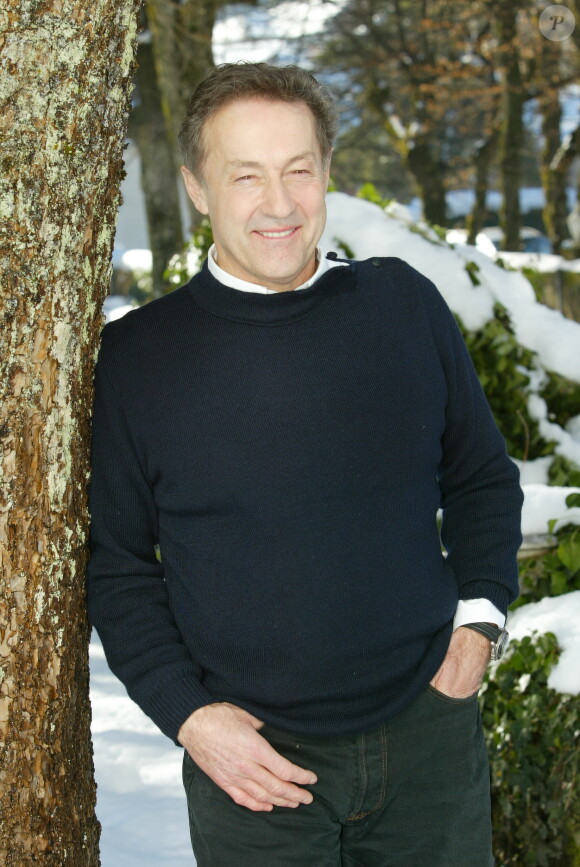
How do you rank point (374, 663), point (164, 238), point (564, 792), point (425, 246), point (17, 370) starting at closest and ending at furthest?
1. point (17, 370)
2. point (374, 663)
3. point (564, 792)
4. point (425, 246)
5. point (164, 238)

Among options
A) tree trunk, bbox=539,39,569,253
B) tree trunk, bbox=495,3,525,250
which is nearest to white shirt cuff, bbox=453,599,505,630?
tree trunk, bbox=539,39,569,253

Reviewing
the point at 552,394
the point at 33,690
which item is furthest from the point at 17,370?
the point at 552,394

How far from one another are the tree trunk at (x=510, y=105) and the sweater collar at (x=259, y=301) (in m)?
14.3

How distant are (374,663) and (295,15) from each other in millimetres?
16057

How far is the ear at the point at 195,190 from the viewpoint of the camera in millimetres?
2133

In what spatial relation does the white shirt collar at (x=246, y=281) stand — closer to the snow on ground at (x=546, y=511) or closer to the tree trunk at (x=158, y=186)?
the snow on ground at (x=546, y=511)

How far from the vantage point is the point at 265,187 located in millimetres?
1980

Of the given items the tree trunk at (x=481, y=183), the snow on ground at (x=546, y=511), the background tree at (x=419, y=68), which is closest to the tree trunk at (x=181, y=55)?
the snow on ground at (x=546, y=511)

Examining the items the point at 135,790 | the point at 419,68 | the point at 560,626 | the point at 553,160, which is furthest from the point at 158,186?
the point at 560,626

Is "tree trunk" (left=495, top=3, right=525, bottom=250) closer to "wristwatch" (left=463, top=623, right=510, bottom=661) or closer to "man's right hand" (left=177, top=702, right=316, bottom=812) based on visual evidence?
"wristwatch" (left=463, top=623, right=510, bottom=661)

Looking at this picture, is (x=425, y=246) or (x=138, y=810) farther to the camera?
(x=425, y=246)

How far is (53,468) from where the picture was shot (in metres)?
1.84

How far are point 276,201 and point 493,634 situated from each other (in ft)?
3.29

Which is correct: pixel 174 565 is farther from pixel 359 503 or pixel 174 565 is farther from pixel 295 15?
pixel 295 15
